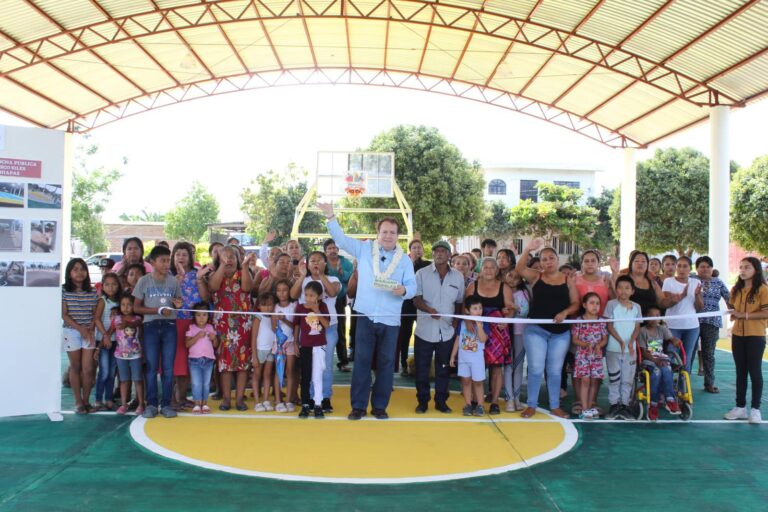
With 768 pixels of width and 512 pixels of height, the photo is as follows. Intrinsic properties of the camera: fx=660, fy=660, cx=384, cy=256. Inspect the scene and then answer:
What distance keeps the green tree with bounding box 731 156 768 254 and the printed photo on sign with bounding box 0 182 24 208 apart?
18.7 metres

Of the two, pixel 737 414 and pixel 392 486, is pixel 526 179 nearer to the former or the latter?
pixel 737 414

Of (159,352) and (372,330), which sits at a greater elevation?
(372,330)

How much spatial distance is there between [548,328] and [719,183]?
10847mm

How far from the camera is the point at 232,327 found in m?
6.55

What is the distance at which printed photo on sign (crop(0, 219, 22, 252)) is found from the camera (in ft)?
20.0

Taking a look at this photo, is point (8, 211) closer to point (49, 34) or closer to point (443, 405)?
point (443, 405)

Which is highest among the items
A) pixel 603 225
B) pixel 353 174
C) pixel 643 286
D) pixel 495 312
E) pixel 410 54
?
pixel 410 54

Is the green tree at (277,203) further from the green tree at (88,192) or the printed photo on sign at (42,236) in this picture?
the printed photo on sign at (42,236)

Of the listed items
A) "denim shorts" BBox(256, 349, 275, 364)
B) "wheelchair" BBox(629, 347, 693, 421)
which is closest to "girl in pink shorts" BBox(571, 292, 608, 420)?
"wheelchair" BBox(629, 347, 693, 421)

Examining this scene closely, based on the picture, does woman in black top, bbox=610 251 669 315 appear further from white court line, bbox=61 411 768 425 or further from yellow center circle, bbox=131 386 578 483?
yellow center circle, bbox=131 386 578 483

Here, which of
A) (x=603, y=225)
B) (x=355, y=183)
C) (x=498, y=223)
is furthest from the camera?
(x=498, y=223)

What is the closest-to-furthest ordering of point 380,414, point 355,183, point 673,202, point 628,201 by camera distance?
point 380,414 → point 628,201 → point 355,183 → point 673,202

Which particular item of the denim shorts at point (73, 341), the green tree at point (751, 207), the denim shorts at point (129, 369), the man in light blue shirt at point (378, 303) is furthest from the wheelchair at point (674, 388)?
the green tree at point (751, 207)

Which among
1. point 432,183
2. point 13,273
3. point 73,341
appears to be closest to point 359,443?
point 73,341
